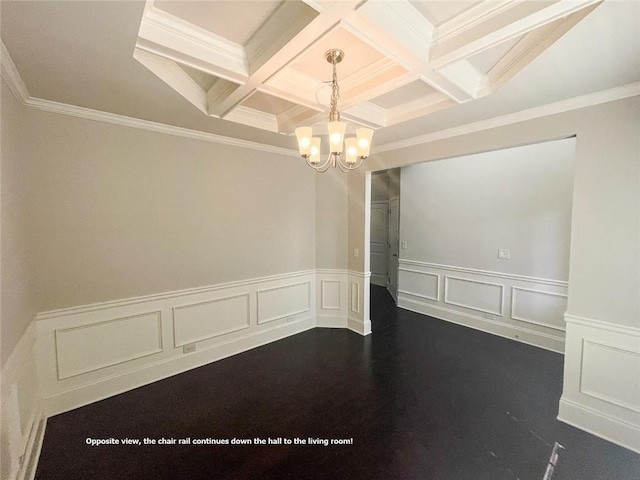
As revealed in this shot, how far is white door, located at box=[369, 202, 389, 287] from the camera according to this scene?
6.76 m

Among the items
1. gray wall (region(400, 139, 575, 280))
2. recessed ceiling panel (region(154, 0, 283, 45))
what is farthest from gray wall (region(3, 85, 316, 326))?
gray wall (region(400, 139, 575, 280))

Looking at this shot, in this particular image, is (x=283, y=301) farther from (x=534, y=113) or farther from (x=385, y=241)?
(x=385, y=241)

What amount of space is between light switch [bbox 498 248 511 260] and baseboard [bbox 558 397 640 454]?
1986 millimetres

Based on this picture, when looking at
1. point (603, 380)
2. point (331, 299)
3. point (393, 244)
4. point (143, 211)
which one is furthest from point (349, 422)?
point (393, 244)

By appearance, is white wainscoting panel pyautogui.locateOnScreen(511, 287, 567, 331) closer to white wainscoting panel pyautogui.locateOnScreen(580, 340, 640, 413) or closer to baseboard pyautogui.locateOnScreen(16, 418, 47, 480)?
white wainscoting panel pyautogui.locateOnScreen(580, 340, 640, 413)

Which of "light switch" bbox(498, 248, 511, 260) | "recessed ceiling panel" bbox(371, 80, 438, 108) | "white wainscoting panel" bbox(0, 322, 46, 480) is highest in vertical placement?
"recessed ceiling panel" bbox(371, 80, 438, 108)

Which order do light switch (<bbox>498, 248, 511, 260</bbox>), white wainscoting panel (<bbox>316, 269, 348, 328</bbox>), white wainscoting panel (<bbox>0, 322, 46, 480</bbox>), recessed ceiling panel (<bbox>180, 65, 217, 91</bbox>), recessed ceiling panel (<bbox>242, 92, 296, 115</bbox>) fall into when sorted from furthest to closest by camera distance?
white wainscoting panel (<bbox>316, 269, 348, 328</bbox>) → light switch (<bbox>498, 248, 511, 260</bbox>) → recessed ceiling panel (<bbox>242, 92, 296, 115</bbox>) → recessed ceiling panel (<bbox>180, 65, 217, 91</bbox>) → white wainscoting panel (<bbox>0, 322, 46, 480</bbox>)

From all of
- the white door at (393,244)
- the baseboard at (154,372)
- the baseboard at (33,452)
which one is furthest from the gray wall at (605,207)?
the baseboard at (33,452)

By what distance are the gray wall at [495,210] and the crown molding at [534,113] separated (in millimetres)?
1448

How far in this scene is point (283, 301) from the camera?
386 centimetres

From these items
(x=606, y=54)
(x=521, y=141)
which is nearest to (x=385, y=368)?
(x=521, y=141)

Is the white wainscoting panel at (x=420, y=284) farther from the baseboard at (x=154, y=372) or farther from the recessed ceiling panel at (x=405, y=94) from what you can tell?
the recessed ceiling panel at (x=405, y=94)

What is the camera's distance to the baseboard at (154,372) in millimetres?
2352

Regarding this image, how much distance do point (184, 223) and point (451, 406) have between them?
10.3 feet
